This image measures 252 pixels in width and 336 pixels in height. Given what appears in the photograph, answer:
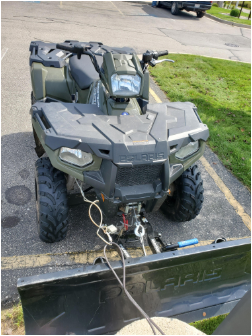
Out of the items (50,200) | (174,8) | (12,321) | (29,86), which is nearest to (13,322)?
(12,321)

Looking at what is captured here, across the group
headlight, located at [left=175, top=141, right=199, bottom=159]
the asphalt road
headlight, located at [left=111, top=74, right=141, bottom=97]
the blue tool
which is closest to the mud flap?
the blue tool

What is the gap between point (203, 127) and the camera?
2979 mm

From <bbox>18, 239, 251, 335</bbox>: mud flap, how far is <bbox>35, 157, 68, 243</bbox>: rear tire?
2.66ft

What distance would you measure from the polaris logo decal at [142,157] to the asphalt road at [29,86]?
131 centimetres

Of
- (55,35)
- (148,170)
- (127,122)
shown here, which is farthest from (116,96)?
(55,35)

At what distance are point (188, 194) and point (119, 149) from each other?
3.87 ft

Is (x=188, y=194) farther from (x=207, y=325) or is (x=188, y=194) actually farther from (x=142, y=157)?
(x=207, y=325)

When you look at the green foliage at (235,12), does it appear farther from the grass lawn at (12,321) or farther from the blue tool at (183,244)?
the grass lawn at (12,321)

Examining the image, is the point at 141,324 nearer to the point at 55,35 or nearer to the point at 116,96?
the point at 116,96

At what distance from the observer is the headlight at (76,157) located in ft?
8.79

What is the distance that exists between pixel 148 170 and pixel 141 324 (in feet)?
3.91

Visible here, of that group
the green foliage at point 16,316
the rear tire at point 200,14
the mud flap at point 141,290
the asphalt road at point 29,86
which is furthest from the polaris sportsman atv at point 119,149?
the rear tire at point 200,14

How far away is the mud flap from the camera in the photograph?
225cm

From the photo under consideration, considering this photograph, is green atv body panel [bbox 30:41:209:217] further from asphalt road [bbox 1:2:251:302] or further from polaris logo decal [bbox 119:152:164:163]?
asphalt road [bbox 1:2:251:302]
